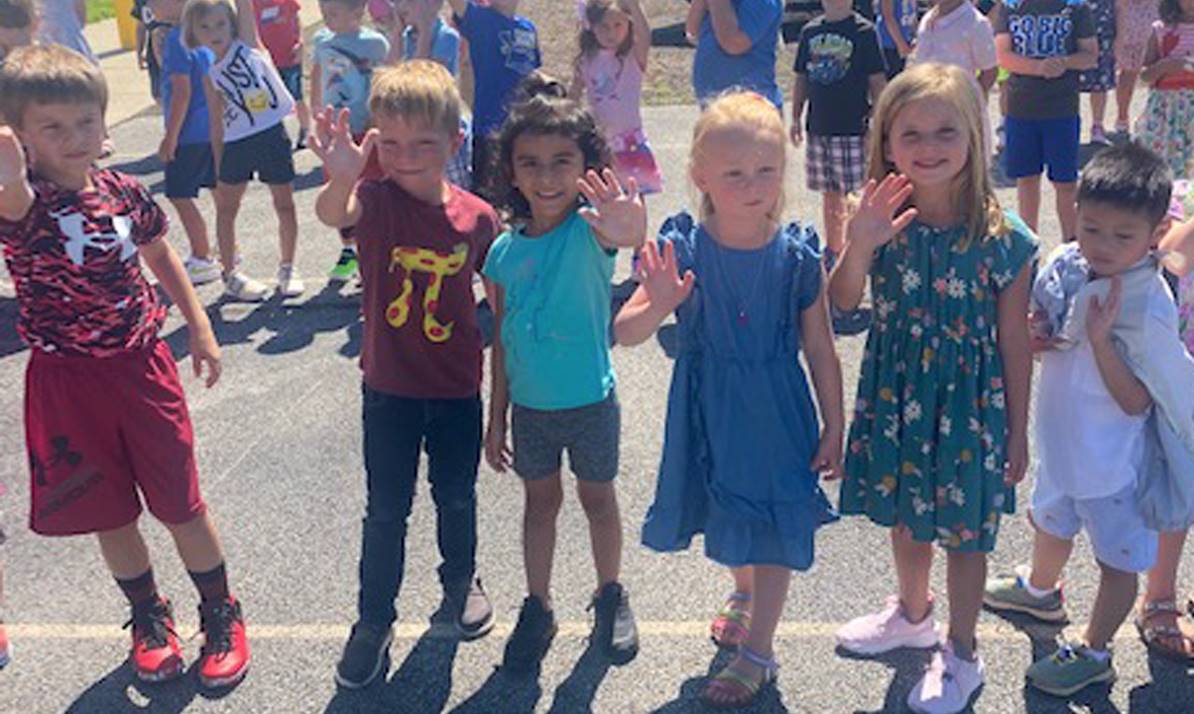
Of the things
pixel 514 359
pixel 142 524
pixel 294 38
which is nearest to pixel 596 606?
pixel 514 359

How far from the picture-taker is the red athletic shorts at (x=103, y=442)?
3.29 metres

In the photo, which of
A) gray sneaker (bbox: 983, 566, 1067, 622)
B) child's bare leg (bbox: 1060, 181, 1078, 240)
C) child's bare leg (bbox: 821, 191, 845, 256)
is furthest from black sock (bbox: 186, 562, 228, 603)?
child's bare leg (bbox: 1060, 181, 1078, 240)

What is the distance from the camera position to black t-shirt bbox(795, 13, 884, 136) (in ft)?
20.8

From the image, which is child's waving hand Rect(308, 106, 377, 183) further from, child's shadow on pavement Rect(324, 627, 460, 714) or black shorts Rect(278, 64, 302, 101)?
black shorts Rect(278, 64, 302, 101)

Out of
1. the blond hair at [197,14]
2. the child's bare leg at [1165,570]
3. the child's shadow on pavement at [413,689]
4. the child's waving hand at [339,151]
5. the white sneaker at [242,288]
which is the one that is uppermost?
the blond hair at [197,14]

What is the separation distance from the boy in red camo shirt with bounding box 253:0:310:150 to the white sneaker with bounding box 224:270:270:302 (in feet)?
10.9

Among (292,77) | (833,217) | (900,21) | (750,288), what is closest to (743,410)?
(750,288)

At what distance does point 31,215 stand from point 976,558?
8.61 ft

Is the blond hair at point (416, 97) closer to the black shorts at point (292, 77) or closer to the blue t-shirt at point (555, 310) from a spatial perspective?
the blue t-shirt at point (555, 310)

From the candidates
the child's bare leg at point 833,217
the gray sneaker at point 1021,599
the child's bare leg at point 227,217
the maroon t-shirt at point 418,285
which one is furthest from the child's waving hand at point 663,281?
the child's bare leg at point 227,217

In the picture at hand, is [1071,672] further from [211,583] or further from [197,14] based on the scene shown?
[197,14]

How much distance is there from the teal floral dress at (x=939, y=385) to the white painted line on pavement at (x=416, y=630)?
57 cm

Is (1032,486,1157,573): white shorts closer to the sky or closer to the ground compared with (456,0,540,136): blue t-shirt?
closer to the ground

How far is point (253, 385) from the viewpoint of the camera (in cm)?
575
